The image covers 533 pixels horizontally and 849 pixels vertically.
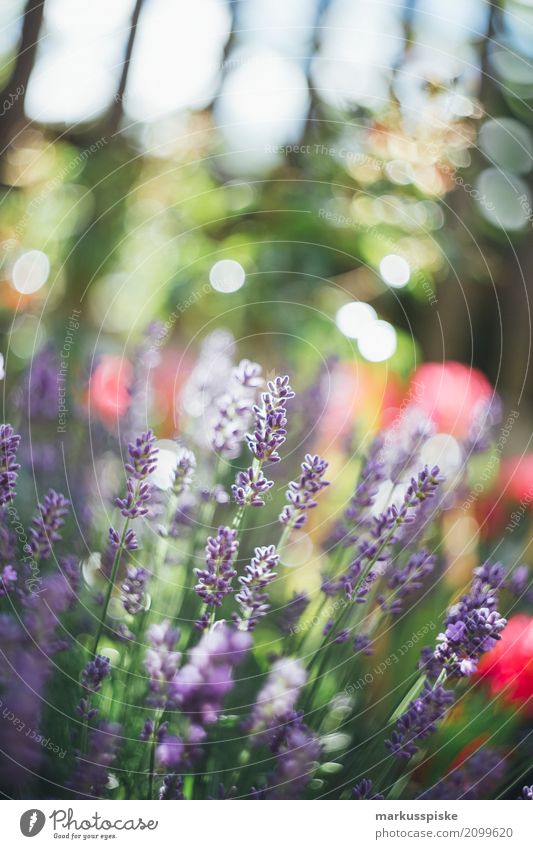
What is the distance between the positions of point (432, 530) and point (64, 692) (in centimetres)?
18

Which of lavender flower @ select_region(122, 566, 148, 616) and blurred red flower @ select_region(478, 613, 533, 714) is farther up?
lavender flower @ select_region(122, 566, 148, 616)

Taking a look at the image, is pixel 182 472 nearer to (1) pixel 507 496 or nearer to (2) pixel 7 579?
(2) pixel 7 579

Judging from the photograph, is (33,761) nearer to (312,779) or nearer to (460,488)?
(312,779)

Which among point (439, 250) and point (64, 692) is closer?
point (64, 692)

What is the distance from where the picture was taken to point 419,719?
0.30 meters

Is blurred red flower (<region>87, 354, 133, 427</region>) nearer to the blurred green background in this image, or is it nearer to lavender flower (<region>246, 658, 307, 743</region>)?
the blurred green background

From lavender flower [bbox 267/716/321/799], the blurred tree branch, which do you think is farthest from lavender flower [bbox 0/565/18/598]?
the blurred tree branch

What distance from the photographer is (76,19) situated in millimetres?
405

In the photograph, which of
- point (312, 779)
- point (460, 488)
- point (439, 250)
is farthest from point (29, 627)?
point (439, 250)

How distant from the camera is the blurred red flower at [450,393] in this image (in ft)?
1.52

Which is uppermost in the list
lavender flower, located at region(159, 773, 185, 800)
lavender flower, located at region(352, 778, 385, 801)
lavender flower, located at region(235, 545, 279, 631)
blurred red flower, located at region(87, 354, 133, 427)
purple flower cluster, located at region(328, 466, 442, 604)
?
blurred red flower, located at region(87, 354, 133, 427)

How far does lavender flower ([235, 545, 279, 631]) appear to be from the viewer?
0.28 meters

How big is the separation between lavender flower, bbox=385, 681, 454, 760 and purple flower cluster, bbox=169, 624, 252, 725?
79 mm

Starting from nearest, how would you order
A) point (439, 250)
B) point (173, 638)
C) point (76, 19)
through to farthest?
point (173, 638) < point (76, 19) < point (439, 250)
